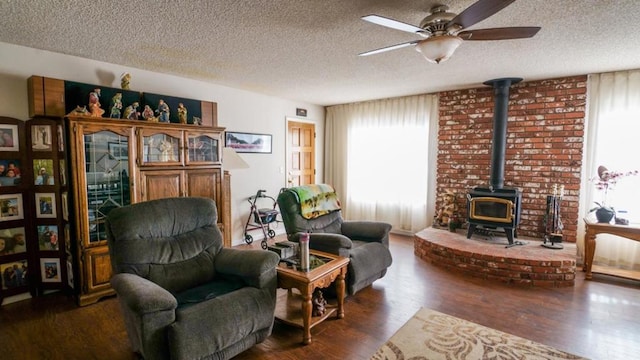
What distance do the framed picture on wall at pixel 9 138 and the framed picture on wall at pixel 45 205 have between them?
47 cm

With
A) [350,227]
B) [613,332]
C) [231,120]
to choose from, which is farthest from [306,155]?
[613,332]

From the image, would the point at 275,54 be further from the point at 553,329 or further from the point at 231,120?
the point at 553,329

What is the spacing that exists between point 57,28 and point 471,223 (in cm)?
484

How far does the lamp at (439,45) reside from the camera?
2074 millimetres

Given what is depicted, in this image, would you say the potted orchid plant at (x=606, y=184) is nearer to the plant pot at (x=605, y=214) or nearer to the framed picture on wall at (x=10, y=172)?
the plant pot at (x=605, y=214)

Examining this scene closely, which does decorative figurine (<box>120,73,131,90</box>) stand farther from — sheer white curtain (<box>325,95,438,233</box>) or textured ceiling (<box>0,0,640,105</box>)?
sheer white curtain (<box>325,95,438,233</box>)

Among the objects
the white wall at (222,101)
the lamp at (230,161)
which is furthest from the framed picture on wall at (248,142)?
the lamp at (230,161)

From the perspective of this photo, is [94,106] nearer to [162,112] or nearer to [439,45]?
[162,112]

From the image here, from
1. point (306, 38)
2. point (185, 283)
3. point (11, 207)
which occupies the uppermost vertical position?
point (306, 38)

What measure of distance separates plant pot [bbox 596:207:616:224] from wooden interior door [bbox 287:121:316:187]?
171 inches

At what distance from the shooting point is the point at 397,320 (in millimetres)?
2619

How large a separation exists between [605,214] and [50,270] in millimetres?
5849

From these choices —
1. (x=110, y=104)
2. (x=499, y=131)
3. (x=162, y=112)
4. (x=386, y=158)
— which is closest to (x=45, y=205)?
(x=110, y=104)

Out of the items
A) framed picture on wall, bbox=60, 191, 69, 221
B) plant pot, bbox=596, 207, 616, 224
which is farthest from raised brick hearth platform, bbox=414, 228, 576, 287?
framed picture on wall, bbox=60, 191, 69, 221
